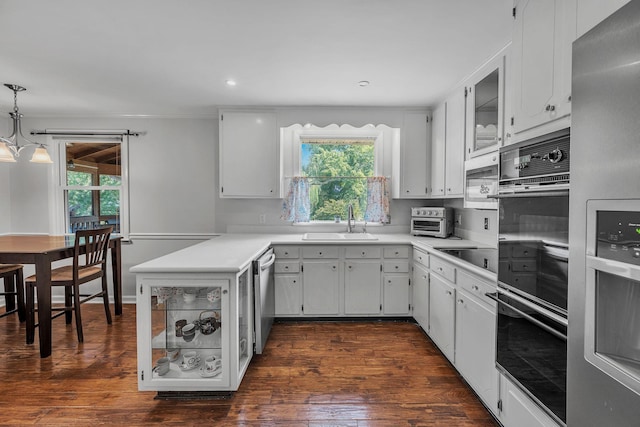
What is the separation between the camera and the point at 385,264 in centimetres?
332

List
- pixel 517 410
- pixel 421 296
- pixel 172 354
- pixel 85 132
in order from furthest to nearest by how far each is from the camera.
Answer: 1. pixel 85 132
2. pixel 421 296
3. pixel 172 354
4. pixel 517 410

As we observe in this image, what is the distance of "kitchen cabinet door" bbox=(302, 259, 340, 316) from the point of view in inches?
131

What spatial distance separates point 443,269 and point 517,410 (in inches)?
44.1

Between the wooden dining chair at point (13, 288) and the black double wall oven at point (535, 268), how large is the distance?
165 inches

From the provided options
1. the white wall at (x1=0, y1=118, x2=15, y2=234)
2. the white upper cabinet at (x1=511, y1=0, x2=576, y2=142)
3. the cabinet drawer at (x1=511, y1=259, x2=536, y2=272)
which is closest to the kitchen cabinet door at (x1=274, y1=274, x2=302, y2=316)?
the cabinet drawer at (x1=511, y1=259, x2=536, y2=272)

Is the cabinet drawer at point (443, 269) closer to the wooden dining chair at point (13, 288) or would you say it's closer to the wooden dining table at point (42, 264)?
the wooden dining table at point (42, 264)

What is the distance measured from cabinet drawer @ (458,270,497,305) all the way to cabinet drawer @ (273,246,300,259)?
1.61m

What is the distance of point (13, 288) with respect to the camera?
3.47 metres

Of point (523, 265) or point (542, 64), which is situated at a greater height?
point (542, 64)

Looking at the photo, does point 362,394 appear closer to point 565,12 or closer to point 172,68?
point 565,12

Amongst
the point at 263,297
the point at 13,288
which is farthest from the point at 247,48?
the point at 13,288

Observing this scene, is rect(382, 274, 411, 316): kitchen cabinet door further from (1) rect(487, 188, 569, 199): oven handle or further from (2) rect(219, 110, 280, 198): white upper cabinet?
(1) rect(487, 188, 569, 199): oven handle

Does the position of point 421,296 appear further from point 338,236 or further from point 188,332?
point 188,332

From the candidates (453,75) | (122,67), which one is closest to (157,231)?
(122,67)
